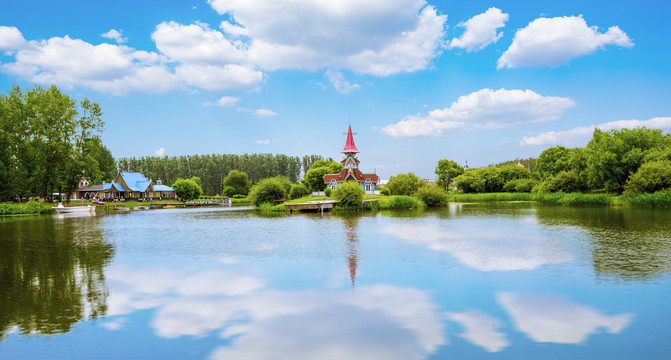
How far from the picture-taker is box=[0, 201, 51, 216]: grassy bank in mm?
51781

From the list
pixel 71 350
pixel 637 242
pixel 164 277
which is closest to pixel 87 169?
pixel 164 277

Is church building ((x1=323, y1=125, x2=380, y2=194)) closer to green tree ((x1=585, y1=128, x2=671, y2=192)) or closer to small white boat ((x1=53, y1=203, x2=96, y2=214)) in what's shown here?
green tree ((x1=585, y1=128, x2=671, y2=192))

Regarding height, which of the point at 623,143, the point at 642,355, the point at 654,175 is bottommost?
the point at 642,355

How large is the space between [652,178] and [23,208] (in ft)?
252

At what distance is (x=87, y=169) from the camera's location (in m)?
63.8

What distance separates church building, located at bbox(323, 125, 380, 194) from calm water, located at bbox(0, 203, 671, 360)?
62224 millimetres

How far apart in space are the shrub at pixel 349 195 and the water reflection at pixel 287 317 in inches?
1514

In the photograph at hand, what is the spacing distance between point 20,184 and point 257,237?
48.9 m

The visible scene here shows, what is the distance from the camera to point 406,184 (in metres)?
64.2

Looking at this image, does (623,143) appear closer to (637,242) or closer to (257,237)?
(637,242)

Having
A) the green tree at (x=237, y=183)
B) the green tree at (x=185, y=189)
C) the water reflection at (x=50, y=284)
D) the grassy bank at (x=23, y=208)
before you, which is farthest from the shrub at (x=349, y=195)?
the green tree at (x=237, y=183)

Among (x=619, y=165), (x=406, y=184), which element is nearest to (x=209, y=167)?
(x=406, y=184)

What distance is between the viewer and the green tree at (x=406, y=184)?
64.1 m

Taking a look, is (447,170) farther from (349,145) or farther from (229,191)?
(229,191)
